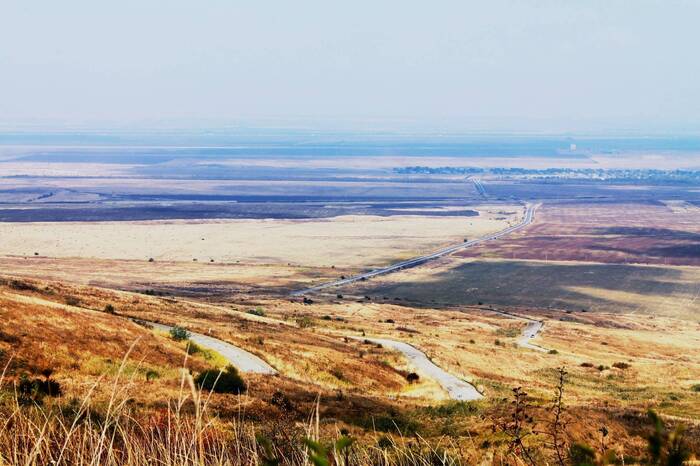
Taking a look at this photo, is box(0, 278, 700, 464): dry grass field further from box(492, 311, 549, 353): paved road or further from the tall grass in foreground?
box(492, 311, 549, 353): paved road

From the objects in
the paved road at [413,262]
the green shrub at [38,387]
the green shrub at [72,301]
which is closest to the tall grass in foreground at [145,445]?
the green shrub at [38,387]

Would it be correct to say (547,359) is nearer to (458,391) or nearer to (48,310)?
(458,391)

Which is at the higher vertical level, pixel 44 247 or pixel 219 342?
pixel 219 342

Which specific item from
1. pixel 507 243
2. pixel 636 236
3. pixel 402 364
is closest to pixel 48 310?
pixel 402 364

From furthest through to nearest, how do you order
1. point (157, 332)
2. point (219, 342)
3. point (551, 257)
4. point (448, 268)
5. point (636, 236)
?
1. point (636, 236)
2. point (551, 257)
3. point (448, 268)
4. point (219, 342)
5. point (157, 332)

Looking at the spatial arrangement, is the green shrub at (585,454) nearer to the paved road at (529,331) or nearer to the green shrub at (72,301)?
the green shrub at (72,301)

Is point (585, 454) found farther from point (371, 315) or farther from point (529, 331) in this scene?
point (371, 315)
